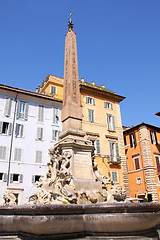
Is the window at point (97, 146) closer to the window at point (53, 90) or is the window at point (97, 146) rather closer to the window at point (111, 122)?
the window at point (111, 122)

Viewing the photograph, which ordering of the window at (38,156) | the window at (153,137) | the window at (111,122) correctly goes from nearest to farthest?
the window at (38,156)
the window at (111,122)
the window at (153,137)

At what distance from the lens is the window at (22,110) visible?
1938 cm

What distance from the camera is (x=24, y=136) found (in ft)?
61.2

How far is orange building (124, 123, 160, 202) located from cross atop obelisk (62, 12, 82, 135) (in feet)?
54.1

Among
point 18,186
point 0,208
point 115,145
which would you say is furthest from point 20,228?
point 115,145

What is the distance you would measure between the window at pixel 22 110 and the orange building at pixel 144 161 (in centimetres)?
1291

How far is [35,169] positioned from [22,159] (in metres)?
1.39

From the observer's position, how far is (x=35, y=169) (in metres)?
17.8

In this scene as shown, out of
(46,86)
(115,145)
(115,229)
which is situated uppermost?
(46,86)

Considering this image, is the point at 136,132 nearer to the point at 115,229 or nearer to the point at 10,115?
the point at 10,115

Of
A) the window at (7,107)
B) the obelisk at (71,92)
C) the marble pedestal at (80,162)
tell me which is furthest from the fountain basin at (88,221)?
the window at (7,107)

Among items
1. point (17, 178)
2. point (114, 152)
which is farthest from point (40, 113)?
point (114, 152)

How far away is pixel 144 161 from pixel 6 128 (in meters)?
14.6

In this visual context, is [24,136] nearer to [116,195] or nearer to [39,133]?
[39,133]
